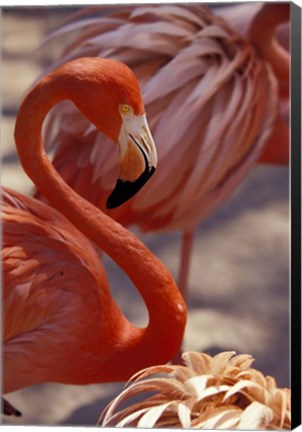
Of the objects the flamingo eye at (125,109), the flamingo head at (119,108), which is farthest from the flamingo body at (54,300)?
the flamingo eye at (125,109)

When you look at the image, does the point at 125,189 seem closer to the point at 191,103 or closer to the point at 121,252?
the point at 121,252

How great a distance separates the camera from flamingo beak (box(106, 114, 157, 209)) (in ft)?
10.5

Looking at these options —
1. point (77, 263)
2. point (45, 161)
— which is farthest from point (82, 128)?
point (77, 263)

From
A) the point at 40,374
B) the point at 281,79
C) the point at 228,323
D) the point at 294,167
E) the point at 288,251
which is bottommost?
the point at 40,374

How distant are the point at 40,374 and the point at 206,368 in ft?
1.64

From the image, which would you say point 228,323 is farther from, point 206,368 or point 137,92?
point 137,92

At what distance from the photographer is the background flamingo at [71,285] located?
3.26 meters

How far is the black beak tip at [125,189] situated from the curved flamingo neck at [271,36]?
1.52ft

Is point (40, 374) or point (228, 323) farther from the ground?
point (228, 323)

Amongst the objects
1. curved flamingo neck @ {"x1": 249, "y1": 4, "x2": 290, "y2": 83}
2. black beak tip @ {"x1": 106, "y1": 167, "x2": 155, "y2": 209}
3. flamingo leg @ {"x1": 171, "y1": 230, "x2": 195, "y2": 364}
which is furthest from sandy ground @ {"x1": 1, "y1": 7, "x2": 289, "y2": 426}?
curved flamingo neck @ {"x1": 249, "y1": 4, "x2": 290, "y2": 83}

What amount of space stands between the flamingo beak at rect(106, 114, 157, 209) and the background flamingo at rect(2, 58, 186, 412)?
0.09ft

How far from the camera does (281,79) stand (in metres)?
3.22

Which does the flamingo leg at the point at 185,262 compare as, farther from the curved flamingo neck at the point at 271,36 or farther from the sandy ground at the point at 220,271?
the curved flamingo neck at the point at 271,36

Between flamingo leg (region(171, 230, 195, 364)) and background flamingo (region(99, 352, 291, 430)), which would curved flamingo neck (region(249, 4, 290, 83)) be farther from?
background flamingo (region(99, 352, 291, 430))
